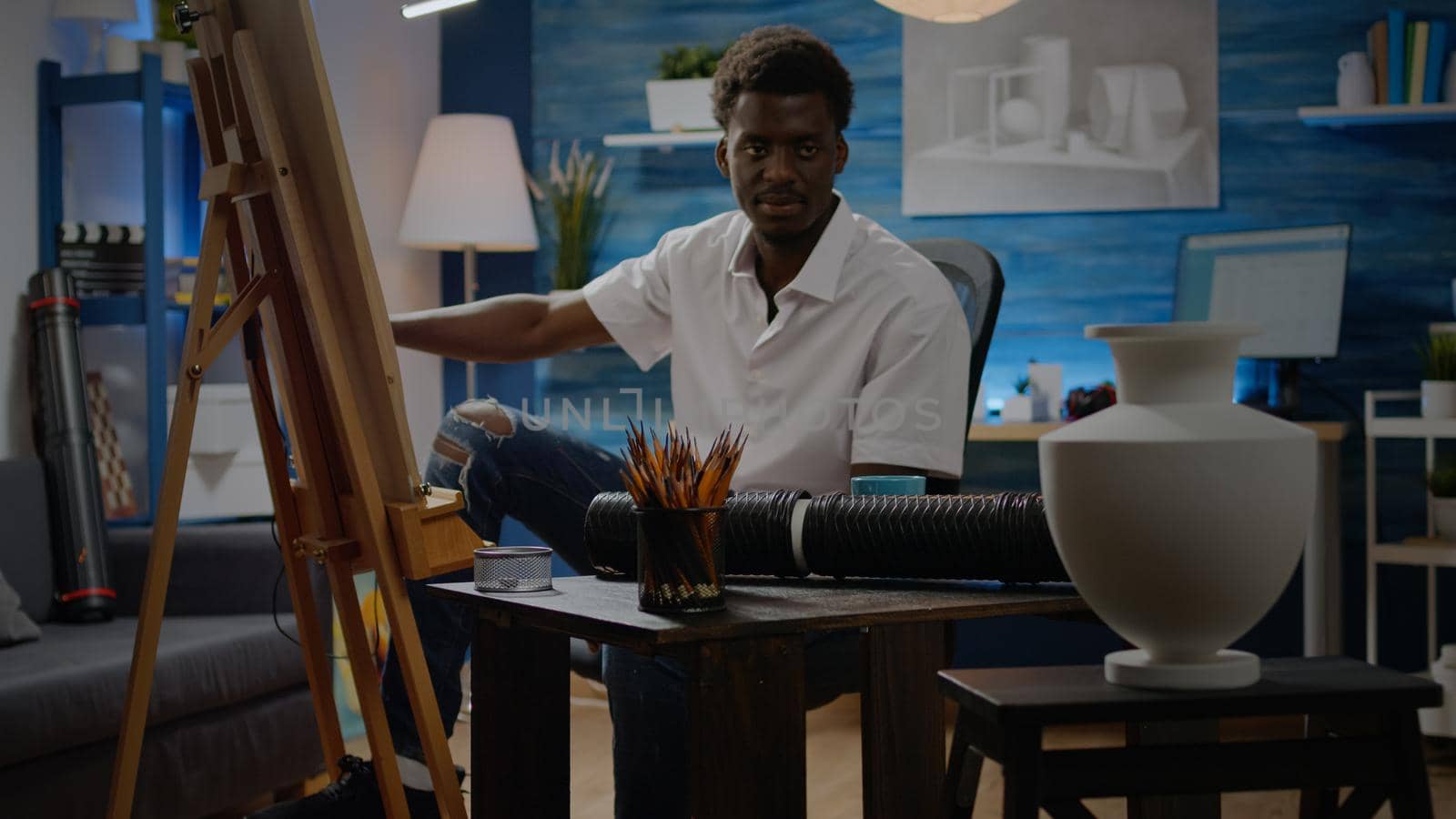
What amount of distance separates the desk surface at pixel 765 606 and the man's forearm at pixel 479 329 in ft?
2.66

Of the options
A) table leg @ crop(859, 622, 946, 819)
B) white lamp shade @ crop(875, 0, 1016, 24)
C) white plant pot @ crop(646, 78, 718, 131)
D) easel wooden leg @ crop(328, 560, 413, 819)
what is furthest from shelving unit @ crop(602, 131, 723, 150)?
table leg @ crop(859, 622, 946, 819)

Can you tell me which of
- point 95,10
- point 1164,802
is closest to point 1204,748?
point 1164,802

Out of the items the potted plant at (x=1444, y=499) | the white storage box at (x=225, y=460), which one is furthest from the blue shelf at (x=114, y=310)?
the potted plant at (x=1444, y=499)

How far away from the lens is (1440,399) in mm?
3279

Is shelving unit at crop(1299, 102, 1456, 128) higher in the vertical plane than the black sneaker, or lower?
higher

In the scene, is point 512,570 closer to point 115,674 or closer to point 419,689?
point 419,689

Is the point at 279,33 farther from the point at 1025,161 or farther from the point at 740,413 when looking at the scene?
the point at 1025,161

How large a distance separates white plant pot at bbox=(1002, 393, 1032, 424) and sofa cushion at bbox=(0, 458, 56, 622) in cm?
221

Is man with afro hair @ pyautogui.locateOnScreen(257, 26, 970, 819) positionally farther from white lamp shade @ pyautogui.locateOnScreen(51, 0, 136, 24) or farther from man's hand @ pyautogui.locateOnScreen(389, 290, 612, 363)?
white lamp shade @ pyautogui.locateOnScreen(51, 0, 136, 24)

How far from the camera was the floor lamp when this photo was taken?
3969mm

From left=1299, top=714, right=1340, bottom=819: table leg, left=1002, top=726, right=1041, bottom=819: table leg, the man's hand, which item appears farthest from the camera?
the man's hand

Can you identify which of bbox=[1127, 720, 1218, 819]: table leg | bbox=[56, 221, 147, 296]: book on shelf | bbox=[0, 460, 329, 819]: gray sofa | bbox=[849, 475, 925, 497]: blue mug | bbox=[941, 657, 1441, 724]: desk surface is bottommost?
bbox=[0, 460, 329, 819]: gray sofa

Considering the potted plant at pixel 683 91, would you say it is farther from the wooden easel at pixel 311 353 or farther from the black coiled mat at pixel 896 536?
the black coiled mat at pixel 896 536

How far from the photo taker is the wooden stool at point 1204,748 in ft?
2.87
